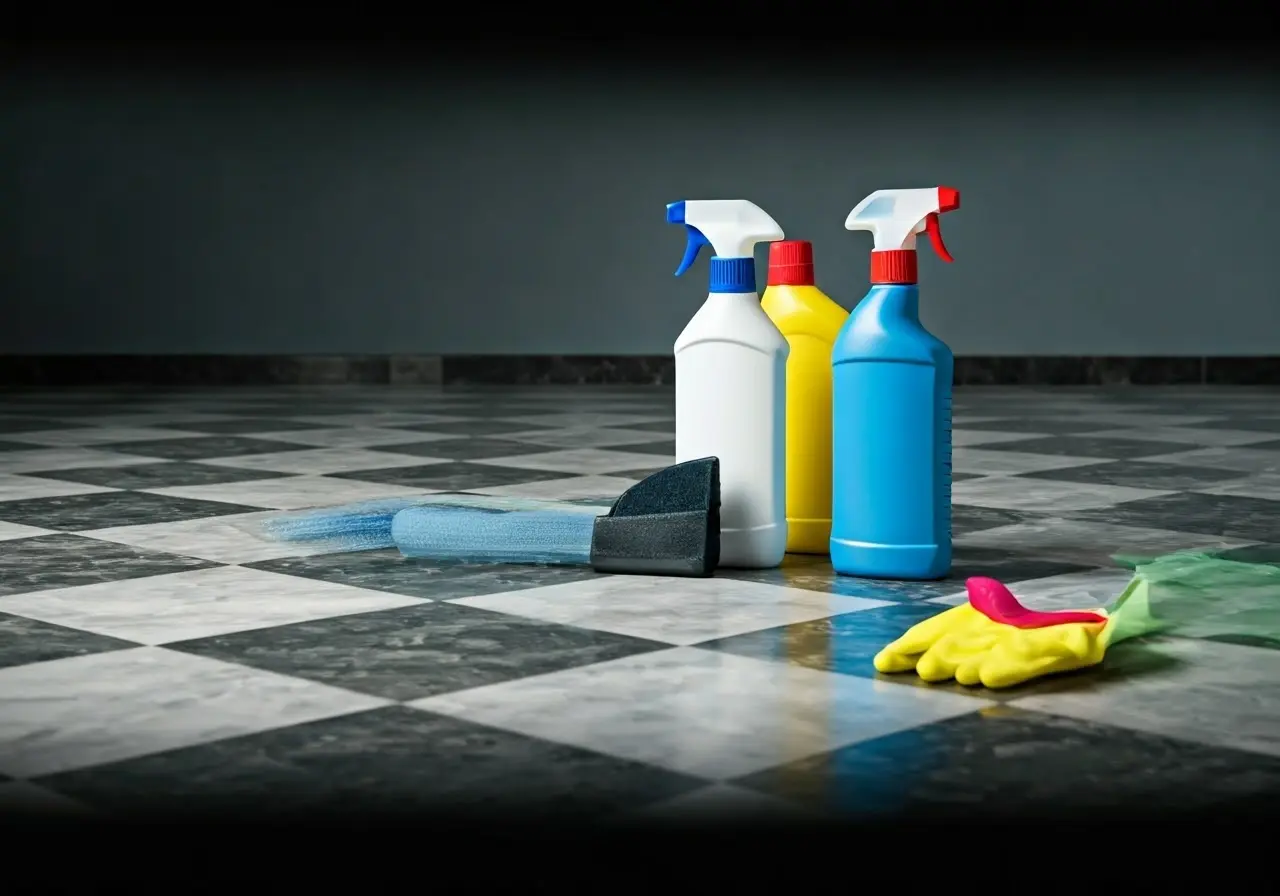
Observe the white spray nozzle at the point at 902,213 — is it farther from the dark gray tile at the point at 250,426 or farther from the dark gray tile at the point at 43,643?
the dark gray tile at the point at 250,426

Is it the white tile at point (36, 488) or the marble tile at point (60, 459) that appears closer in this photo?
the white tile at point (36, 488)

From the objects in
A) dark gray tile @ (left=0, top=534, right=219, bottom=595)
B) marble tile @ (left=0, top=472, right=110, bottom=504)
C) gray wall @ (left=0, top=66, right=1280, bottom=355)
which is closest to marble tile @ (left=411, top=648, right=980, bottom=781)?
dark gray tile @ (left=0, top=534, right=219, bottom=595)

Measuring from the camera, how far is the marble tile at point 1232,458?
284cm

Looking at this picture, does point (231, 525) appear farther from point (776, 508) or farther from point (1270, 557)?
point (1270, 557)

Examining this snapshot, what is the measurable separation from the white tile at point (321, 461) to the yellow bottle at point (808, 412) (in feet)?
3.38

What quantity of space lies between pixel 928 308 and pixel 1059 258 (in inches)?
14.6

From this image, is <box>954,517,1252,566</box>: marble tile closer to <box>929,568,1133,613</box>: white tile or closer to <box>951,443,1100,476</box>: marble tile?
<box>929,568,1133,613</box>: white tile

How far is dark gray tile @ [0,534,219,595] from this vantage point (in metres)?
1.81

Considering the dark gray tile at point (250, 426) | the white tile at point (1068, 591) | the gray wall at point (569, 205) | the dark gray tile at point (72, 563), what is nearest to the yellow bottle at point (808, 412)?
the white tile at point (1068, 591)

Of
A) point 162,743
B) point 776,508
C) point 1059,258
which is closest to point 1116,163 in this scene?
point 1059,258

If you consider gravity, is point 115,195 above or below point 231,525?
above

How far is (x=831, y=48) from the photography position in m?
4.65

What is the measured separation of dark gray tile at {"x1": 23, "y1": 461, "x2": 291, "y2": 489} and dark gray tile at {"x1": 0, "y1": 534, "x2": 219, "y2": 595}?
546 mm

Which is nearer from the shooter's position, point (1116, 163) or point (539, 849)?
point (539, 849)
